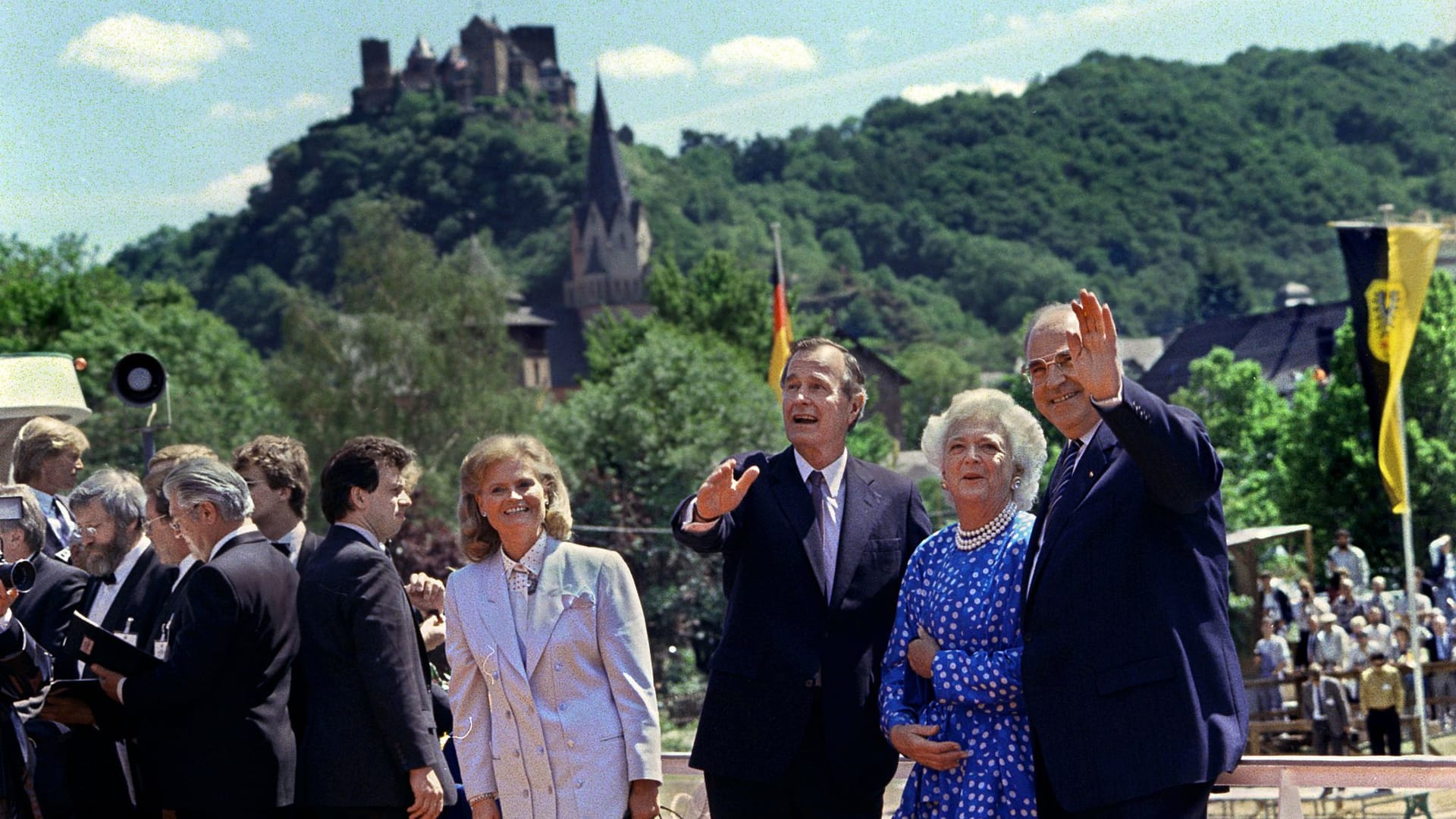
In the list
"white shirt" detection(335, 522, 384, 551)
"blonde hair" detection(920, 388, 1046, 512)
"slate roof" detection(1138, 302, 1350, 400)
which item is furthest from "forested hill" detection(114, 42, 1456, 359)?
"blonde hair" detection(920, 388, 1046, 512)

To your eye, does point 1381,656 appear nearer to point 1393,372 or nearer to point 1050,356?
point 1393,372

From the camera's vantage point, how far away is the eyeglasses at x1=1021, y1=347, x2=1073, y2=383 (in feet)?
13.9

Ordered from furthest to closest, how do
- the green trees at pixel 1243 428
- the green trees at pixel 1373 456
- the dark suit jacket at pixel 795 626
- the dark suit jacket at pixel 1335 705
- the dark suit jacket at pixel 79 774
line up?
the green trees at pixel 1243 428 → the green trees at pixel 1373 456 → the dark suit jacket at pixel 1335 705 → the dark suit jacket at pixel 79 774 → the dark suit jacket at pixel 795 626

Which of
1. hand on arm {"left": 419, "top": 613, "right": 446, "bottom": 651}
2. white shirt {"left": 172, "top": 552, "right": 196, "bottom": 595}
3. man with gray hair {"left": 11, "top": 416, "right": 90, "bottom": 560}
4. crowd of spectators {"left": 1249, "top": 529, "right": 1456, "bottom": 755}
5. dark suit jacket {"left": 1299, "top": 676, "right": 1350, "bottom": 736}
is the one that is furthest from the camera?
dark suit jacket {"left": 1299, "top": 676, "right": 1350, "bottom": 736}

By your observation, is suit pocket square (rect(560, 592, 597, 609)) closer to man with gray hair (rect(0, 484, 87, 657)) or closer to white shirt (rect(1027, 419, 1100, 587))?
white shirt (rect(1027, 419, 1100, 587))

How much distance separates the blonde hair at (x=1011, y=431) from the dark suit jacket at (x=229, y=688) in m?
2.11

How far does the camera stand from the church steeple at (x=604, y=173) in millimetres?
133250

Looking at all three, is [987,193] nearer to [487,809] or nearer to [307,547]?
[307,547]

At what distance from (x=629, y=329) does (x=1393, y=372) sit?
56.4 metres

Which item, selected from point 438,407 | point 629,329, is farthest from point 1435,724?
point 629,329

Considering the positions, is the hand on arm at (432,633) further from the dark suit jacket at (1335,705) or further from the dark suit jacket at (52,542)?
the dark suit jacket at (1335,705)

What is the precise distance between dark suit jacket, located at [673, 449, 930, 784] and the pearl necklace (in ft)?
1.66

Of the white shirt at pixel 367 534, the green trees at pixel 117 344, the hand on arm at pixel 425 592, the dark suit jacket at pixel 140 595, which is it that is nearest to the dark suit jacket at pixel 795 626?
the white shirt at pixel 367 534

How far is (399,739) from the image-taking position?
206 inches
